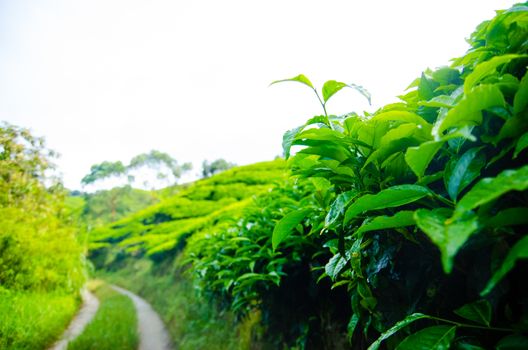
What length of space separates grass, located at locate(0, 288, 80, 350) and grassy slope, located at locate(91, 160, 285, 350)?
6.21 feet

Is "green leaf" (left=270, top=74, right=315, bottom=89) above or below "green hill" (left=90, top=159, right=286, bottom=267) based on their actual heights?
above

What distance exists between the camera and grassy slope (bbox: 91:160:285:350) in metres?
4.36

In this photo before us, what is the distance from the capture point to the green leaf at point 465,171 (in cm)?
56

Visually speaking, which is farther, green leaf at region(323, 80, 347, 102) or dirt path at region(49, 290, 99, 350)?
dirt path at region(49, 290, 99, 350)

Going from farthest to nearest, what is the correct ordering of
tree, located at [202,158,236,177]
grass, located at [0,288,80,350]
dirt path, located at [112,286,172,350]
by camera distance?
tree, located at [202,158,236,177], dirt path, located at [112,286,172,350], grass, located at [0,288,80,350]

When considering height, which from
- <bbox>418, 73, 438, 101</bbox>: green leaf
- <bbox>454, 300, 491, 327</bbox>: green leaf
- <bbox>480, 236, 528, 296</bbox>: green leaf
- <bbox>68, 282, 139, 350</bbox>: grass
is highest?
<bbox>418, 73, 438, 101</bbox>: green leaf

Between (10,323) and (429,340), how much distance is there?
298cm

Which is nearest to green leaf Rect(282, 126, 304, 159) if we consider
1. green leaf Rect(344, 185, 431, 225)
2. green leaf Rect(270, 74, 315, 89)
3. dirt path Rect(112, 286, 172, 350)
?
green leaf Rect(270, 74, 315, 89)

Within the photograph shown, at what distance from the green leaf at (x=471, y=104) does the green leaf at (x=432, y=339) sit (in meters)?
0.41

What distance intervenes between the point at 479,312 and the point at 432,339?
12 cm

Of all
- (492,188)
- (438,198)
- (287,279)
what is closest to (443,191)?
(438,198)

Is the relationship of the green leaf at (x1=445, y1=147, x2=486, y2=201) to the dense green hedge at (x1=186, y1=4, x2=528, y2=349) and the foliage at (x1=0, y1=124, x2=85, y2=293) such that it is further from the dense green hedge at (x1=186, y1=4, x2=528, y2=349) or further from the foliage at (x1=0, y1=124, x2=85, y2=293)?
the foliage at (x1=0, y1=124, x2=85, y2=293)

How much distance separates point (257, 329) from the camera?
2822mm

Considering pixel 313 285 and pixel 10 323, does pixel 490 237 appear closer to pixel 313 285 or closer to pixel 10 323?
pixel 313 285
